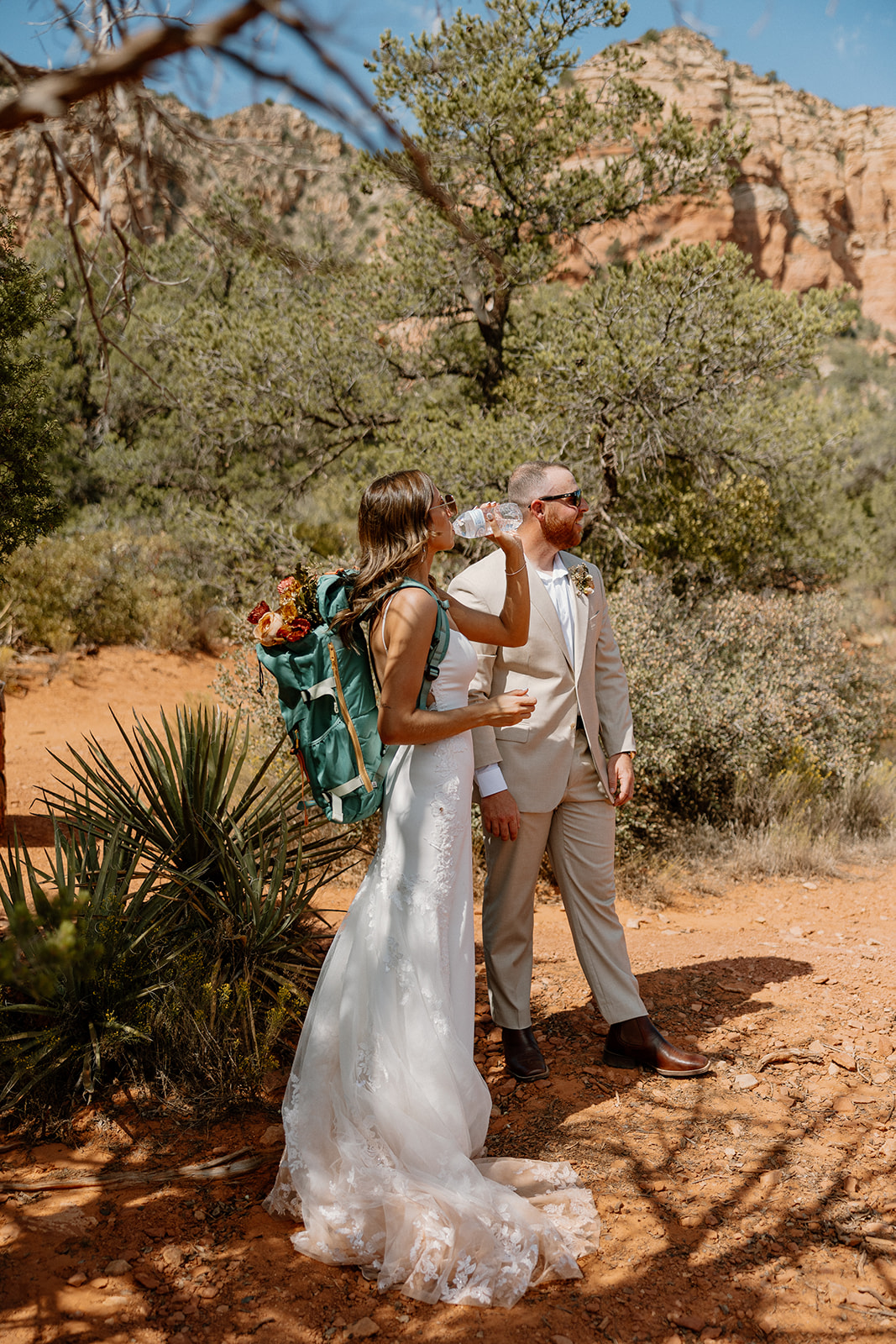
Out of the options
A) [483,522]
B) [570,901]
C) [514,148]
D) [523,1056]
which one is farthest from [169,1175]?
[514,148]

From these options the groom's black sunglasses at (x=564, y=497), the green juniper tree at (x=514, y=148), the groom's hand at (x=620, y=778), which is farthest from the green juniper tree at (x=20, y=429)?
the green juniper tree at (x=514, y=148)

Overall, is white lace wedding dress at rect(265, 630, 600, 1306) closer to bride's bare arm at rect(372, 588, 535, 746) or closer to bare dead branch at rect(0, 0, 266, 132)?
bride's bare arm at rect(372, 588, 535, 746)

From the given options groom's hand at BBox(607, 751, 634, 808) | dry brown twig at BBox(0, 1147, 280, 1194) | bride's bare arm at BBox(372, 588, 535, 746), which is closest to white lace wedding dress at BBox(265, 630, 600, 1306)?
bride's bare arm at BBox(372, 588, 535, 746)

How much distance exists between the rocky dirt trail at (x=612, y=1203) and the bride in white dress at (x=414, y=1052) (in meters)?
0.09

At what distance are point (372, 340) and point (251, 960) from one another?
25.5ft

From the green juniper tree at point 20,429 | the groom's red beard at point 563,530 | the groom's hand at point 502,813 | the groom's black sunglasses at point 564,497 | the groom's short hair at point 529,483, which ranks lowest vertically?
the groom's hand at point 502,813

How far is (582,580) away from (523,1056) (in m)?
1.72

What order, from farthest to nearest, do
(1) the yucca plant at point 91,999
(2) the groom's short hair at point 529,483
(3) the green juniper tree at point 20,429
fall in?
1. (3) the green juniper tree at point 20,429
2. (2) the groom's short hair at point 529,483
3. (1) the yucca plant at point 91,999

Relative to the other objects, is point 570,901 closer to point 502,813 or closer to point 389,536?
point 502,813

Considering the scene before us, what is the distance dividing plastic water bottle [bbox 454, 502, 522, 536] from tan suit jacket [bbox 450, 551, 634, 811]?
490 millimetres

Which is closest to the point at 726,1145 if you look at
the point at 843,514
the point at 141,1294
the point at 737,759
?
the point at 141,1294

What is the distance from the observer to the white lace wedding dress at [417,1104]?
2.32 metres

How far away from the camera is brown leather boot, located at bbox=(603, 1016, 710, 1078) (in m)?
3.34

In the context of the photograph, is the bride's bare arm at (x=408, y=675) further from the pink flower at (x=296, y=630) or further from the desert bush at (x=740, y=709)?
the desert bush at (x=740, y=709)
